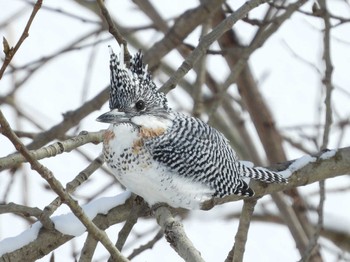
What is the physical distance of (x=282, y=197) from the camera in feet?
12.6

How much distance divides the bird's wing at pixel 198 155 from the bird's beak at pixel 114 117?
14 cm

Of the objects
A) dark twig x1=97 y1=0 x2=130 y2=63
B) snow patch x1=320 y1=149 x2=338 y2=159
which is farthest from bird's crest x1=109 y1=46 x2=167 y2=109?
snow patch x1=320 y1=149 x2=338 y2=159

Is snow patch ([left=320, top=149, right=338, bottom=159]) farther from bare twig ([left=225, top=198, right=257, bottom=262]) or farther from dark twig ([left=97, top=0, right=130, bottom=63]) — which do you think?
dark twig ([left=97, top=0, right=130, bottom=63])

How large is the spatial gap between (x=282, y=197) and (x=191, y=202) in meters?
1.00

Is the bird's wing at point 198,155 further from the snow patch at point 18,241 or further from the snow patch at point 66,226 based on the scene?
the snow patch at point 18,241

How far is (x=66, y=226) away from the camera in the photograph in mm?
2648

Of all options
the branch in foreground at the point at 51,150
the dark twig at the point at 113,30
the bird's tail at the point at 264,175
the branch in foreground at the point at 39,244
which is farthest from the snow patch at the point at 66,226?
the dark twig at the point at 113,30

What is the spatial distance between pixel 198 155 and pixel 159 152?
0.18 meters

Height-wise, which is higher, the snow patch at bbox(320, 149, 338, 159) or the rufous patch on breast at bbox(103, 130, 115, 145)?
the snow patch at bbox(320, 149, 338, 159)

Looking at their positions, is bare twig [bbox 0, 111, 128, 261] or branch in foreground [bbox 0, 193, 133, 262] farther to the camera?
branch in foreground [bbox 0, 193, 133, 262]

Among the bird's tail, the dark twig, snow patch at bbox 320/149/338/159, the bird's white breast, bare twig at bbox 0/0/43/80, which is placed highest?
the dark twig

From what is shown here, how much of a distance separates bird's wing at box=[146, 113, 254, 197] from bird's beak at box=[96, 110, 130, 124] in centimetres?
14

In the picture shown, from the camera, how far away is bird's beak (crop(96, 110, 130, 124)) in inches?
105

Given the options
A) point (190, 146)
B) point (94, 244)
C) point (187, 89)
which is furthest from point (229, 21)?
point (187, 89)
